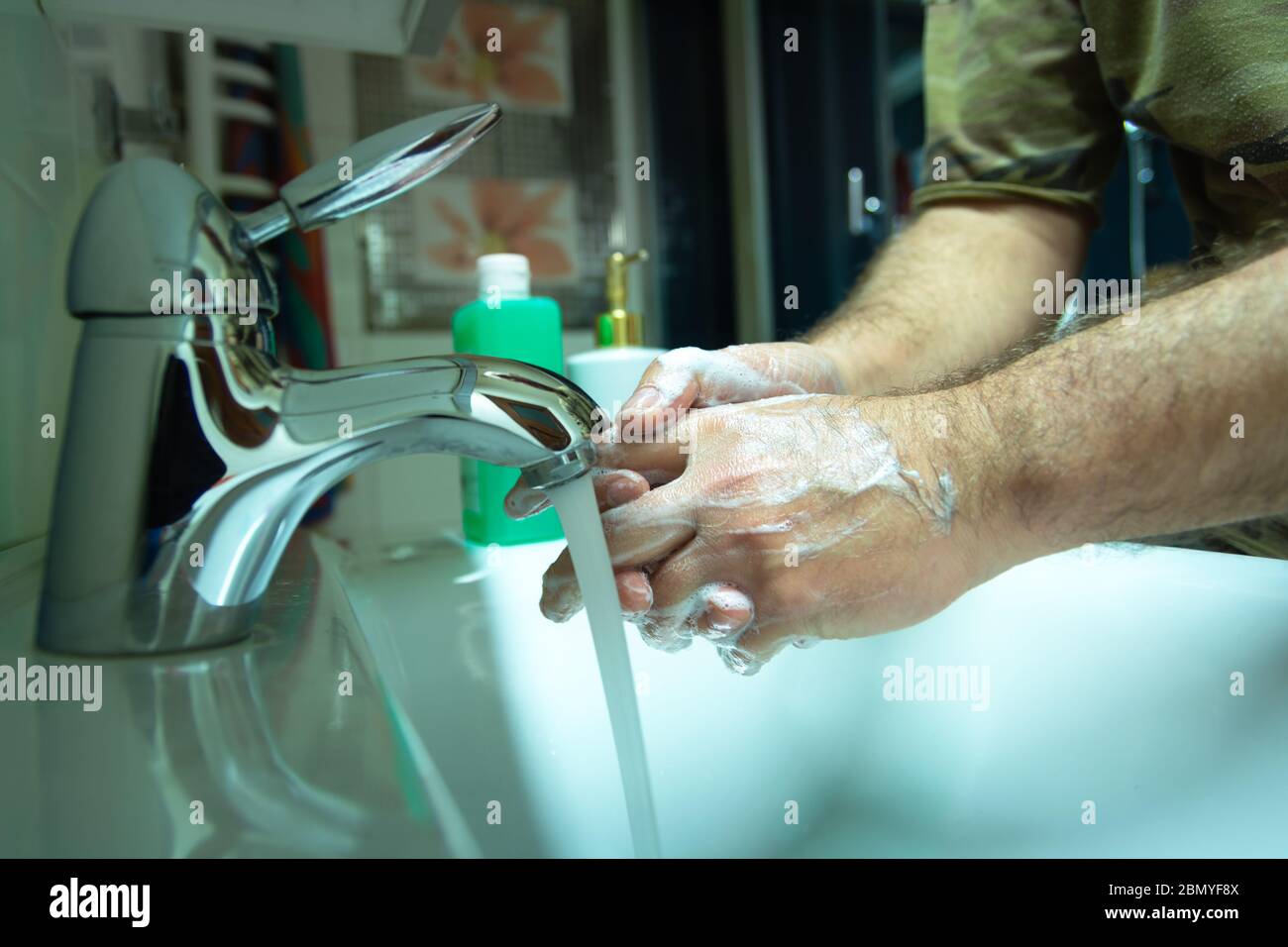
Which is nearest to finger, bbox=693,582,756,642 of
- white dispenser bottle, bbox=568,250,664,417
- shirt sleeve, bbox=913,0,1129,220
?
white dispenser bottle, bbox=568,250,664,417

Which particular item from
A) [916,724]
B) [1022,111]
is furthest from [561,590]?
[1022,111]

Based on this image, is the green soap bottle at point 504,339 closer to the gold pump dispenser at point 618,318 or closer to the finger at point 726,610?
the gold pump dispenser at point 618,318

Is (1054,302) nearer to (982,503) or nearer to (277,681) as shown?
(982,503)

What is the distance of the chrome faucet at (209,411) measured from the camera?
27 centimetres

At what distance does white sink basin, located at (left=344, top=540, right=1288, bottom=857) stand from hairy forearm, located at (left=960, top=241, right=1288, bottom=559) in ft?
0.36

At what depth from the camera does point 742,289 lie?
1.23 meters

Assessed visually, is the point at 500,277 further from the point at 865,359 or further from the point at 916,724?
the point at 916,724

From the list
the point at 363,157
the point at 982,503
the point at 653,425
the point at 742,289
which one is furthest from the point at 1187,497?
the point at 742,289

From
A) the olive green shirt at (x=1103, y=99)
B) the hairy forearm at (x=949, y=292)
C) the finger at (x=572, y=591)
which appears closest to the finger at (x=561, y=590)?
the finger at (x=572, y=591)

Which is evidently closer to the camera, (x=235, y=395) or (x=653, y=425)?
(x=235, y=395)

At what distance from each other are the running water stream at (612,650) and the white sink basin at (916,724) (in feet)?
0.26

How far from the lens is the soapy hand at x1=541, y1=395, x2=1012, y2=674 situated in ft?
1.13

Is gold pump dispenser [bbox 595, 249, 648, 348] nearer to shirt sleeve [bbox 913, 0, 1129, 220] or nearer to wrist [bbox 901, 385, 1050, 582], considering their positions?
shirt sleeve [bbox 913, 0, 1129, 220]
